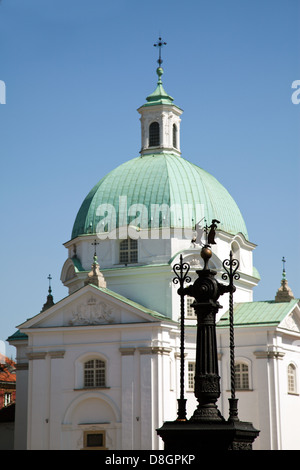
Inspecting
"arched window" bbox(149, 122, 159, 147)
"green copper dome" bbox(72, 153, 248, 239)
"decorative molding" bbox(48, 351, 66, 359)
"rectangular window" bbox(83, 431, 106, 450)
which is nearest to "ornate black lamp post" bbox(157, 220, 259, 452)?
"rectangular window" bbox(83, 431, 106, 450)

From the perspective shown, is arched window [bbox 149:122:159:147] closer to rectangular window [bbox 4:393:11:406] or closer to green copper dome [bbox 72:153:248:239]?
green copper dome [bbox 72:153:248:239]

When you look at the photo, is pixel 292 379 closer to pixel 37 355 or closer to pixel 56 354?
pixel 56 354

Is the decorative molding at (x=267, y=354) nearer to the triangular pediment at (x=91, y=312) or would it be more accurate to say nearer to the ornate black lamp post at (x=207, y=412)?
the triangular pediment at (x=91, y=312)

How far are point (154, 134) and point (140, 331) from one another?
15311 mm

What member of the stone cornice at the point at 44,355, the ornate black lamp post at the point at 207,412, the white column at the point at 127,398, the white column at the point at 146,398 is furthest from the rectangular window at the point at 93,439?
the ornate black lamp post at the point at 207,412

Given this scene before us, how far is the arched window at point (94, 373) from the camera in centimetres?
5009

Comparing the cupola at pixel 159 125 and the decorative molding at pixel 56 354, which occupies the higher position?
the cupola at pixel 159 125

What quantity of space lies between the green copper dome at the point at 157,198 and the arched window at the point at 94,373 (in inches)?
337

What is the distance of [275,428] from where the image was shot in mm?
49875

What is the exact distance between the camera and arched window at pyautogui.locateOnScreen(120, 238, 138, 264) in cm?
5456

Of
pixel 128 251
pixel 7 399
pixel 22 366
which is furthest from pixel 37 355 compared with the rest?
pixel 7 399

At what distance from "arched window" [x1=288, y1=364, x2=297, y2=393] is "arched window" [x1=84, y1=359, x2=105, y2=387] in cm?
1039

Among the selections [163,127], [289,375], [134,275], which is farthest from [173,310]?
[163,127]

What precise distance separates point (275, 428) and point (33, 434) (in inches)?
495
